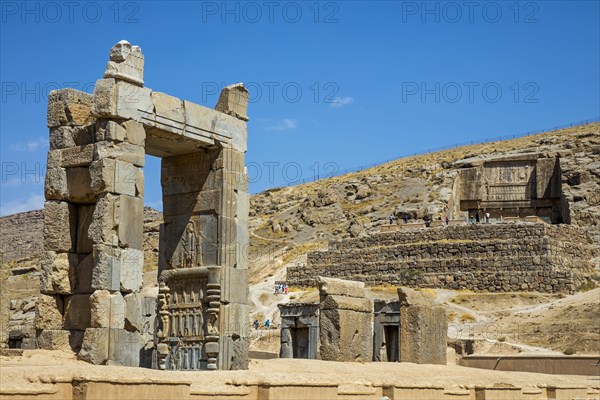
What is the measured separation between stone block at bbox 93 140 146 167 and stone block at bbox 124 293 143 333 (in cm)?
212

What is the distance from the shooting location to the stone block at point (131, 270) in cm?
1606

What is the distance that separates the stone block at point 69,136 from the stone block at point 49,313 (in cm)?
250

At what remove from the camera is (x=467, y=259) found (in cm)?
4434

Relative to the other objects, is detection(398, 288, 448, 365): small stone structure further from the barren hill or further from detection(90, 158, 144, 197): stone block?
the barren hill

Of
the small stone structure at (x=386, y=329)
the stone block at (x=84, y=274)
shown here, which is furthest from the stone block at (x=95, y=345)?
the small stone structure at (x=386, y=329)

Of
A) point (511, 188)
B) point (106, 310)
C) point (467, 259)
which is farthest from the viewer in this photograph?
point (511, 188)

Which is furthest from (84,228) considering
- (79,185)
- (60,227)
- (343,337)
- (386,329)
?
(386,329)

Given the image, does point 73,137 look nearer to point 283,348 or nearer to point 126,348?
point 126,348

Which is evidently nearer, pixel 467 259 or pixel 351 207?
pixel 467 259

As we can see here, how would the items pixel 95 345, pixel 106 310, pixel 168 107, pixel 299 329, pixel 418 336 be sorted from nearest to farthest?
pixel 95 345, pixel 106 310, pixel 168 107, pixel 418 336, pixel 299 329

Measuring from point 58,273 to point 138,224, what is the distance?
1543 mm

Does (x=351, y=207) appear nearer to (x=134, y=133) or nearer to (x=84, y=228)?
(x=84, y=228)

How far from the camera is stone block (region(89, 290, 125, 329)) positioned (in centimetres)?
1565

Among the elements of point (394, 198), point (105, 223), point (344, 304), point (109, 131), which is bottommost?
point (344, 304)
